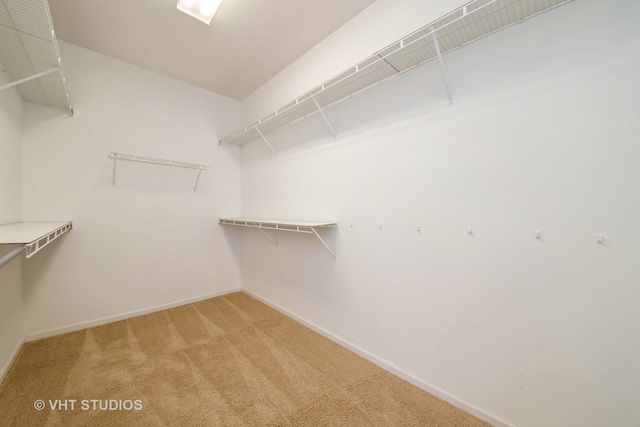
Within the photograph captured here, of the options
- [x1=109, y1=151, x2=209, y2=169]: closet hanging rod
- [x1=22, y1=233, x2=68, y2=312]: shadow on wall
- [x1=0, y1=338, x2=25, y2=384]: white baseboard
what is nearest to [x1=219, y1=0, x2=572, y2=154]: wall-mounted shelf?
[x1=109, y1=151, x2=209, y2=169]: closet hanging rod

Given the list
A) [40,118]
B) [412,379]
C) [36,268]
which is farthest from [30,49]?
[412,379]

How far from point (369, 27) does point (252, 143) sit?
6.23ft

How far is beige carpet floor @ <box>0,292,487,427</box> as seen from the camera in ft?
4.30

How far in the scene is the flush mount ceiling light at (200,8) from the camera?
1.76 meters

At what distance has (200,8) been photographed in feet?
5.94

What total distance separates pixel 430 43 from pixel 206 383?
2475 millimetres

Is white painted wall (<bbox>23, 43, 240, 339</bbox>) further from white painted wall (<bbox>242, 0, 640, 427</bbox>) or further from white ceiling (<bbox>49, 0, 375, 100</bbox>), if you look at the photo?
white painted wall (<bbox>242, 0, 640, 427</bbox>)

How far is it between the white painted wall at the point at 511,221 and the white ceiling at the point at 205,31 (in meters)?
0.60

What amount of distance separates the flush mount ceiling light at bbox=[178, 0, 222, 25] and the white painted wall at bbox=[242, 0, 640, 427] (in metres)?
1.20

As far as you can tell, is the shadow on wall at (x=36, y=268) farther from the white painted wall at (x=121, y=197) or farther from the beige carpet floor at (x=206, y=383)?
the beige carpet floor at (x=206, y=383)

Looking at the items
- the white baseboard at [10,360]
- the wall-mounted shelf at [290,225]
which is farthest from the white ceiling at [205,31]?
the white baseboard at [10,360]

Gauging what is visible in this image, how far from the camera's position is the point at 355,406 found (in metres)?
1.39

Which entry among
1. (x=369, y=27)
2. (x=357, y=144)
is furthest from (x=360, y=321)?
(x=369, y=27)

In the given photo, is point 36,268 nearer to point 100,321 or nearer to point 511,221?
point 100,321
